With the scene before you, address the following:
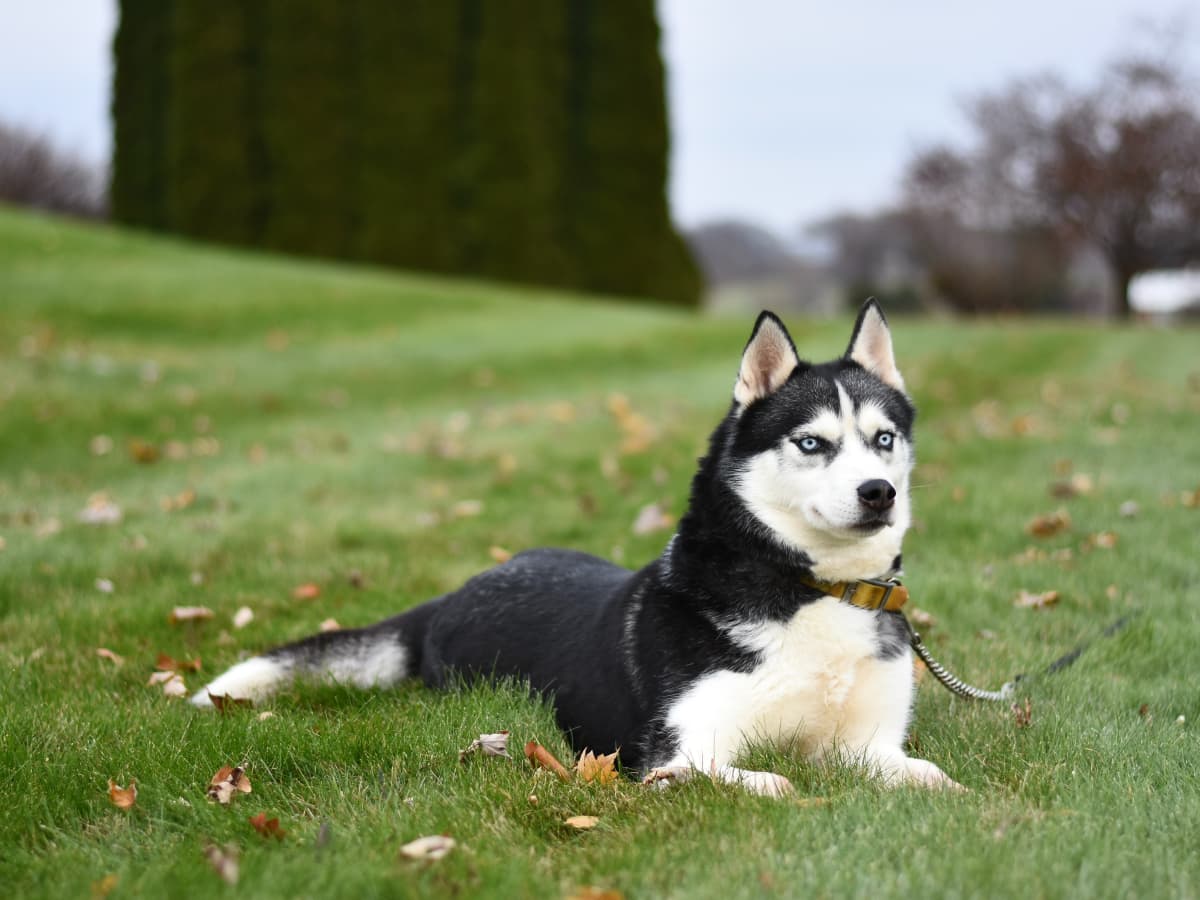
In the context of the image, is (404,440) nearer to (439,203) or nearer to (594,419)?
(594,419)

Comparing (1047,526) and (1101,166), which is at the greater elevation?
(1101,166)

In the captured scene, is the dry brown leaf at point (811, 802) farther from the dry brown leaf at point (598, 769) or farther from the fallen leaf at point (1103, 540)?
the fallen leaf at point (1103, 540)

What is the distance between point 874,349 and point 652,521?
3.41 meters

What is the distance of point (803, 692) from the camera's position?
11.3ft

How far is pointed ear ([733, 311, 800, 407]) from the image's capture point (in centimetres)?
374

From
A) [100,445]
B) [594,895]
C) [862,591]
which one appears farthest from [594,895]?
[100,445]

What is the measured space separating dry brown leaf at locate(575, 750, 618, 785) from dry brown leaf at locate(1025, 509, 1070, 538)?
4135 mm

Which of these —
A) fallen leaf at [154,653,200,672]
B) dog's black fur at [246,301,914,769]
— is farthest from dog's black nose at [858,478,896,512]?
fallen leaf at [154,653,200,672]

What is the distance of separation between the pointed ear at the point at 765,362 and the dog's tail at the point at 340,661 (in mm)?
1689

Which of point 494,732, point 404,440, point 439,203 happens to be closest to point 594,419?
point 404,440

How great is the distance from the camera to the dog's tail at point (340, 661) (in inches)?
169

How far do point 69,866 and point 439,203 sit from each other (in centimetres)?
2721

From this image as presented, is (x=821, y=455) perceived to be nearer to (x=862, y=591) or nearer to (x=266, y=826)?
(x=862, y=591)

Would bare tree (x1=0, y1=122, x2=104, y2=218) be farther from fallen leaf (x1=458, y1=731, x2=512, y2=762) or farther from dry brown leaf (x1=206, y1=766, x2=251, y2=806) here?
fallen leaf (x1=458, y1=731, x2=512, y2=762)
